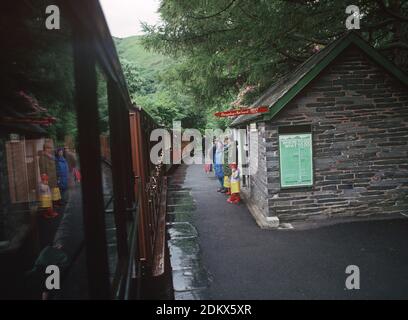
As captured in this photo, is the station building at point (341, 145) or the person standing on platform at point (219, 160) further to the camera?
the person standing on platform at point (219, 160)

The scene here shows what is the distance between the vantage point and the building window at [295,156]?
26.9 feet

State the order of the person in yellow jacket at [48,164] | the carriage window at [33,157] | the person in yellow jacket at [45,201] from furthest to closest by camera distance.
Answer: the person in yellow jacket at [48,164] → the person in yellow jacket at [45,201] → the carriage window at [33,157]

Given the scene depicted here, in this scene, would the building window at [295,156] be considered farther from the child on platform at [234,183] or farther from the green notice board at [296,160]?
the child on platform at [234,183]

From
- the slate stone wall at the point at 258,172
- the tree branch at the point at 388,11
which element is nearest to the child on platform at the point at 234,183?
the slate stone wall at the point at 258,172

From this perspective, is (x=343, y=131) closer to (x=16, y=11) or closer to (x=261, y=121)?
(x=261, y=121)

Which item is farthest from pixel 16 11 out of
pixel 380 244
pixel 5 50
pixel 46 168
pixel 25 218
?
pixel 380 244

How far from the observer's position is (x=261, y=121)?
27.5ft

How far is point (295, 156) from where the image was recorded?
820cm

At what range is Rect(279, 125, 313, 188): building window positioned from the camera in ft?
26.9

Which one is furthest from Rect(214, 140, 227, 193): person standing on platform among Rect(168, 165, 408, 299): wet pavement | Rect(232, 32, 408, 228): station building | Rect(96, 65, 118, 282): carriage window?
Rect(96, 65, 118, 282): carriage window

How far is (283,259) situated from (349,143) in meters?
3.67

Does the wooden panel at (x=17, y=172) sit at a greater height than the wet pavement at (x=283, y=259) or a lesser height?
greater

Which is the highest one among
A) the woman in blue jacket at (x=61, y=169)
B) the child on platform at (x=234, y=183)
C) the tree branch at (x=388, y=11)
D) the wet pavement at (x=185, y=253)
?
the tree branch at (x=388, y=11)

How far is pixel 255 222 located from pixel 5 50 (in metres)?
6.72
